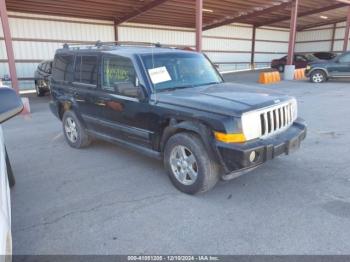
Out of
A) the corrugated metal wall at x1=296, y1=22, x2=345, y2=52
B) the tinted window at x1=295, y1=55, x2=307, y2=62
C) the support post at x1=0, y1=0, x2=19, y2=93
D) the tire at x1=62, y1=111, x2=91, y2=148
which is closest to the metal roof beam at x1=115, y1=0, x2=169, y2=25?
the support post at x1=0, y1=0, x2=19, y2=93

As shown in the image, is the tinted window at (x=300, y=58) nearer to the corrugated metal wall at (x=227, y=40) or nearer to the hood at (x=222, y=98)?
the corrugated metal wall at (x=227, y=40)

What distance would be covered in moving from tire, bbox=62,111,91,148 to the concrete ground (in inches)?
9.3

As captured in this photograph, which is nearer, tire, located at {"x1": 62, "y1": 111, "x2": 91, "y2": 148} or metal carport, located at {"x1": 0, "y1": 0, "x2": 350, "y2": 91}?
tire, located at {"x1": 62, "y1": 111, "x2": 91, "y2": 148}

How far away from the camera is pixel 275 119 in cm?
350

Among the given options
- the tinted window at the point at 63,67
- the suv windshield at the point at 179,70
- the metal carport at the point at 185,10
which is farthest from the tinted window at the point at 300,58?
the tinted window at the point at 63,67

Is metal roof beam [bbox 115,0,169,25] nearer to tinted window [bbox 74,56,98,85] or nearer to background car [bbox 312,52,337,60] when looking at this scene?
tinted window [bbox 74,56,98,85]

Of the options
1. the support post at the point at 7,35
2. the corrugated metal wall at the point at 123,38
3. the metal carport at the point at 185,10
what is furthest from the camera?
the corrugated metal wall at the point at 123,38

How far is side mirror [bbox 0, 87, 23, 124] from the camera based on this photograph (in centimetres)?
203

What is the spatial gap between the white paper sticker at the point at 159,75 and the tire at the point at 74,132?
2.06 metres

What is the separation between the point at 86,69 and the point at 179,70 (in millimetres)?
1709

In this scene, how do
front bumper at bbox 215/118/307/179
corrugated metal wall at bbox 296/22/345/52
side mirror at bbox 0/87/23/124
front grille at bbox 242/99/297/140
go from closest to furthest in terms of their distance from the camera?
side mirror at bbox 0/87/23/124, front bumper at bbox 215/118/307/179, front grille at bbox 242/99/297/140, corrugated metal wall at bbox 296/22/345/52

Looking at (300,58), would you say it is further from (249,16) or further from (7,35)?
(7,35)

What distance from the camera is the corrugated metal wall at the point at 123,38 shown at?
15.5 metres

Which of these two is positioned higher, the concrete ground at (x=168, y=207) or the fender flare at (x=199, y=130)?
the fender flare at (x=199, y=130)
